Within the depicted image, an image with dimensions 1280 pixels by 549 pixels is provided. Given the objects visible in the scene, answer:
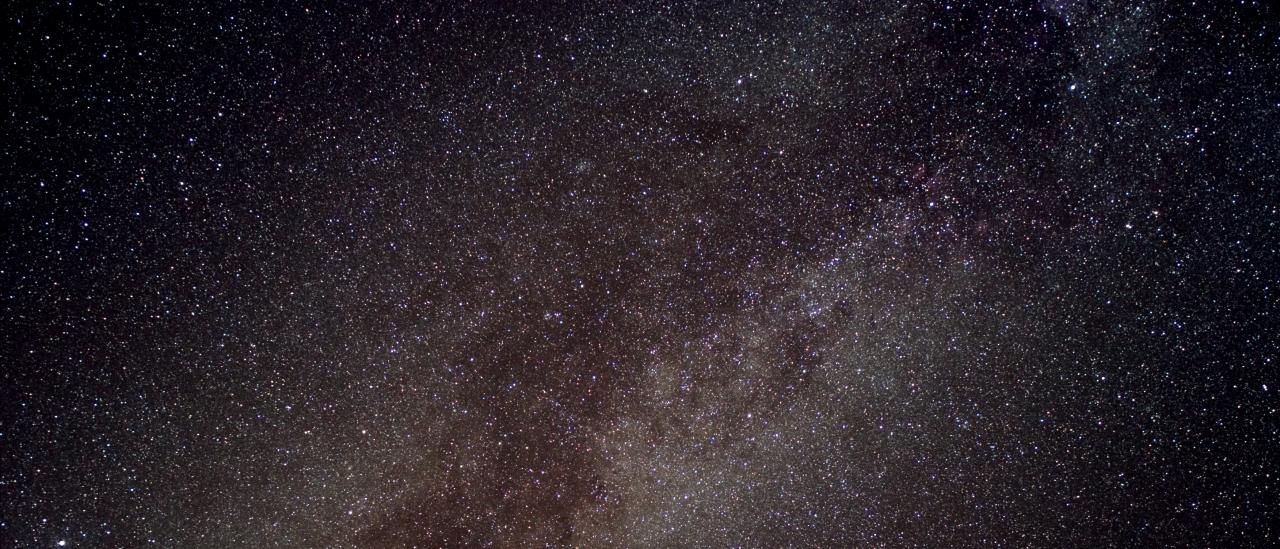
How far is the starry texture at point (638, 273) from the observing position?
3.02ft

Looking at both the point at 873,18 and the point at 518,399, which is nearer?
the point at 873,18

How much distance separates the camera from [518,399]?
1.03m

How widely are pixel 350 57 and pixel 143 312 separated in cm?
59

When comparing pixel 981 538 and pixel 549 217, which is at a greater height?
pixel 549 217

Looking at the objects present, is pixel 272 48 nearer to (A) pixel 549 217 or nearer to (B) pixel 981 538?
(A) pixel 549 217

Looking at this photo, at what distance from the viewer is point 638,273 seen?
3.31 feet

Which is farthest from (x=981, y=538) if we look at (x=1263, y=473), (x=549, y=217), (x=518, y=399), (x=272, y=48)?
(x=272, y=48)

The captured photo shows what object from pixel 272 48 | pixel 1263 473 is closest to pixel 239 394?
pixel 272 48

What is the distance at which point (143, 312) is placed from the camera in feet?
3.16

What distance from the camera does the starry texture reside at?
0.92 meters

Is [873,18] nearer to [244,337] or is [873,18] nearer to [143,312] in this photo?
[244,337]

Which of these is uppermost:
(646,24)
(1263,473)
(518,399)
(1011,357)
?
(646,24)

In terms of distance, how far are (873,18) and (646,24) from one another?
1.28 ft

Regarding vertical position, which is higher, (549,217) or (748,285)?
(549,217)
